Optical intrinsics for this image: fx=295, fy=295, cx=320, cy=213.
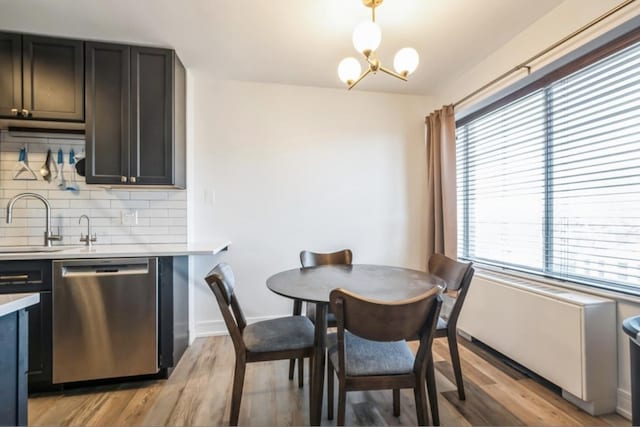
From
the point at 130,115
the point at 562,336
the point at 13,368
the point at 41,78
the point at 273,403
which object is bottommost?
the point at 273,403

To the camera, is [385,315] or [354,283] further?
[354,283]

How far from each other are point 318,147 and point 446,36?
143 centimetres

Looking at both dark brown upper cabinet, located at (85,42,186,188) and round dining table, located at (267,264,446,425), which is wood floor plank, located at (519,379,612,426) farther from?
dark brown upper cabinet, located at (85,42,186,188)

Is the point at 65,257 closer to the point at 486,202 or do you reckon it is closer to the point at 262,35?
the point at 262,35

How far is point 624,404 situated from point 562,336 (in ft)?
1.41

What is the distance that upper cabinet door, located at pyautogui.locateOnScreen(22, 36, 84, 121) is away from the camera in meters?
2.12

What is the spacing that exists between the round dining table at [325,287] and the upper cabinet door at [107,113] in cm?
157

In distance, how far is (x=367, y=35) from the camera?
1493 mm

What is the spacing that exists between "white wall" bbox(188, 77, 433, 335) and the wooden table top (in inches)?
40.5

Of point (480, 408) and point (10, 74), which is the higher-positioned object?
point (10, 74)

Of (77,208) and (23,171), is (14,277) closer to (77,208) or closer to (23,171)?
(77,208)

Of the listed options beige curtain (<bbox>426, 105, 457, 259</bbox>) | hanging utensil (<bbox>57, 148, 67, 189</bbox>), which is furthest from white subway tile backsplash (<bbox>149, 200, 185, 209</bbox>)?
beige curtain (<bbox>426, 105, 457, 259</bbox>)

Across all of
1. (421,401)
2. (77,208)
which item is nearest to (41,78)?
(77,208)

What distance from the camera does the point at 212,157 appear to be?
2.83m
